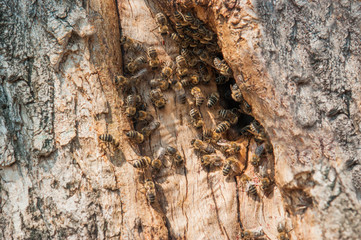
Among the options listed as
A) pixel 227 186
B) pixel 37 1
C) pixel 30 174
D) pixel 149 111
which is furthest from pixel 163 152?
pixel 37 1

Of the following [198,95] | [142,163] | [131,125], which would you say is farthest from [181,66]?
[142,163]

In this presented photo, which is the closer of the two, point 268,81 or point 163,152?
point 268,81

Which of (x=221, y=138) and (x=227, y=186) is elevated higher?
(x=221, y=138)

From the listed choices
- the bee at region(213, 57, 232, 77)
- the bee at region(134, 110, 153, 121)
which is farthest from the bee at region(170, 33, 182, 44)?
the bee at region(134, 110, 153, 121)

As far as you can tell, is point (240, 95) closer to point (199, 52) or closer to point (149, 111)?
point (199, 52)

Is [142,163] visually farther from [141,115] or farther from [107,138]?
[141,115]

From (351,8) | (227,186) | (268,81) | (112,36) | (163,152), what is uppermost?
(112,36)

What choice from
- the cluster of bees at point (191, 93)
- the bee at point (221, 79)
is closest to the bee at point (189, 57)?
the cluster of bees at point (191, 93)
